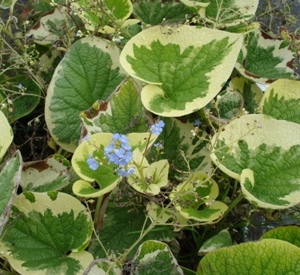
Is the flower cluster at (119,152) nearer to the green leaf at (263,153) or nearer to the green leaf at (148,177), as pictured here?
the green leaf at (148,177)

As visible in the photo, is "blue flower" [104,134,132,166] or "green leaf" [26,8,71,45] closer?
"blue flower" [104,134,132,166]

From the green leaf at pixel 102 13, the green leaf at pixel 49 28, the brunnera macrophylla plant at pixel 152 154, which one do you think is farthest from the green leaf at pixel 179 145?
the green leaf at pixel 49 28

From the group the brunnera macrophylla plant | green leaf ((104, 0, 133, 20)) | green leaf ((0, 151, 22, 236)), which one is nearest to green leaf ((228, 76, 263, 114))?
the brunnera macrophylla plant

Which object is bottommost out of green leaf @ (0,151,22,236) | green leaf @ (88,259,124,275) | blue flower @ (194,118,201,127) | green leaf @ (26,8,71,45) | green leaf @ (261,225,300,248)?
green leaf @ (261,225,300,248)

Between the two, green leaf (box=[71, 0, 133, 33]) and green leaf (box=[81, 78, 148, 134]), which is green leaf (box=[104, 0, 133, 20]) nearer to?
green leaf (box=[71, 0, 133, 33])

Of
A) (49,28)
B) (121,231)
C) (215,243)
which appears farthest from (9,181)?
(49,28)
